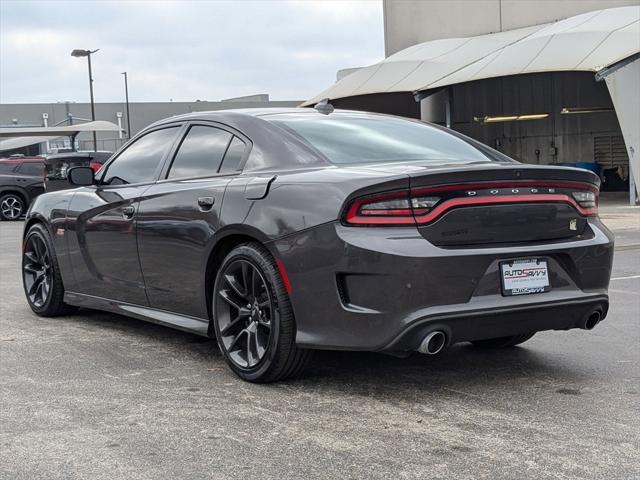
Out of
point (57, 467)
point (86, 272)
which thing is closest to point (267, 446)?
point (57, 467)

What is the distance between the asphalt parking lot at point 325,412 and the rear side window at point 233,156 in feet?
3.70

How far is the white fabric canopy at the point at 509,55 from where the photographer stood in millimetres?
23391

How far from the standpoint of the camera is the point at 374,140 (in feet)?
18.1

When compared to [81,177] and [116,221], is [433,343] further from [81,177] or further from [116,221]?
[81,177]

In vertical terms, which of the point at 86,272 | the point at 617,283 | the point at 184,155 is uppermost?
the point at 184,155

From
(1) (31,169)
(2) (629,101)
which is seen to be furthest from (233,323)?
(1) (31,169)

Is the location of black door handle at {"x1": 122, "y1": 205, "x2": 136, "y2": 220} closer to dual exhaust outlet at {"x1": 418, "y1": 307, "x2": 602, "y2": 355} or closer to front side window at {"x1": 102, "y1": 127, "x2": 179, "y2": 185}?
front side window at {"x1": 102, "y1": 127, "x2": 179, "y2": 185}

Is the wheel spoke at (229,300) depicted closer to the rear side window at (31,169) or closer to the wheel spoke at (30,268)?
the wheel spoke at (30,268)

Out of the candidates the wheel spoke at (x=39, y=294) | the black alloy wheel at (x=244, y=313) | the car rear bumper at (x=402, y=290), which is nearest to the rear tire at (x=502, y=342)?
the car rear bumper at (x=402, y=290)

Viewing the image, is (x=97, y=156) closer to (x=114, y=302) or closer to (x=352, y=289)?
(x=114, y=302)

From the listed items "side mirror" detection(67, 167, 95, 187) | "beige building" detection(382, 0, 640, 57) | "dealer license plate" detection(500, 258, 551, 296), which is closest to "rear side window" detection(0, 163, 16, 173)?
"beige building" detection(382, 0, 640, 57)

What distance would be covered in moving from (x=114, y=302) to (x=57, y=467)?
8.98ft

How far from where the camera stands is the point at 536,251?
4.73m

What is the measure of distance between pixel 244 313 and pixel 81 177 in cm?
216
